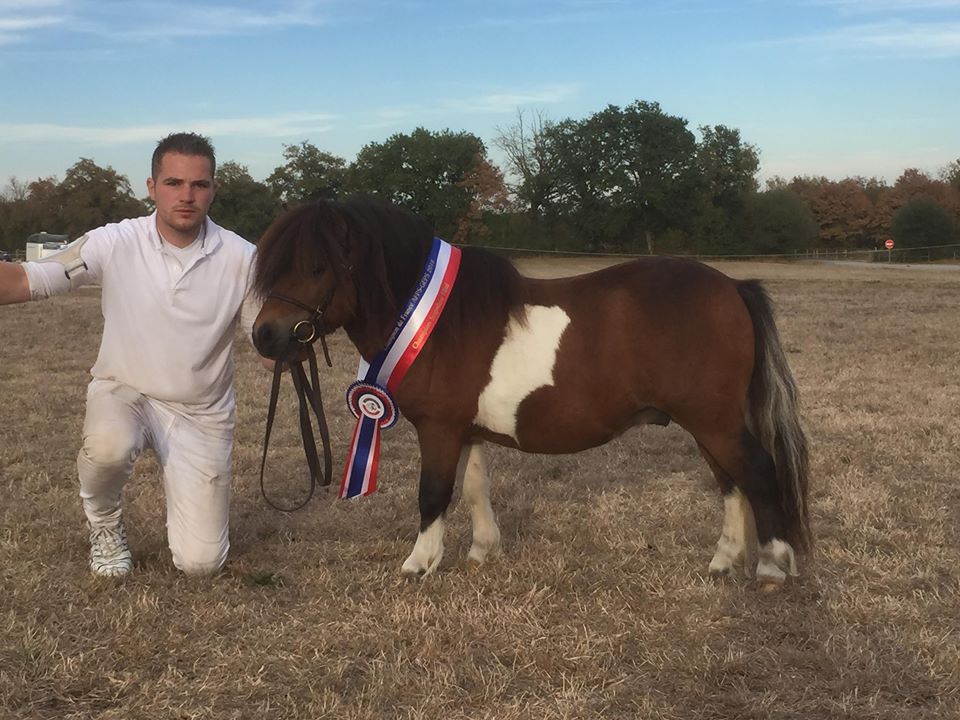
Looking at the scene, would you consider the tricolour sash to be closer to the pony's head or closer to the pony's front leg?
the pony's head

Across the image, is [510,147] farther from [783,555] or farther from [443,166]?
[783,555]

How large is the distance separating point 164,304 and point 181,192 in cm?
52

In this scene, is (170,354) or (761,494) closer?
(761,494)

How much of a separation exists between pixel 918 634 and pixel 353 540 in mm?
2700

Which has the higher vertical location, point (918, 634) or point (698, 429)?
point (698, 429)

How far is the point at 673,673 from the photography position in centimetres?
297

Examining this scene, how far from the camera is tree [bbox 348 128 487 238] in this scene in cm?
4884

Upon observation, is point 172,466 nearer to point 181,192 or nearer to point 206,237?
point 206,237

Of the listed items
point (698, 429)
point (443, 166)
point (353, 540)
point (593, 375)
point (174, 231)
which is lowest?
point (353, 540)

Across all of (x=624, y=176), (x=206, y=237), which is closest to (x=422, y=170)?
(x=624, y=176)

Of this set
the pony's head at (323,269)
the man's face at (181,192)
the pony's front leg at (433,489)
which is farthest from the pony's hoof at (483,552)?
the man's face at (181,192)

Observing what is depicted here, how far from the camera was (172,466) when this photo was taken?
3.88 meters

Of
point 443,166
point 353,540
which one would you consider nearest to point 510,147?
point 443,166

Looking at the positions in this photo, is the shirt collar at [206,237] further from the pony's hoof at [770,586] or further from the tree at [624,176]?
the tree at [624,176]
